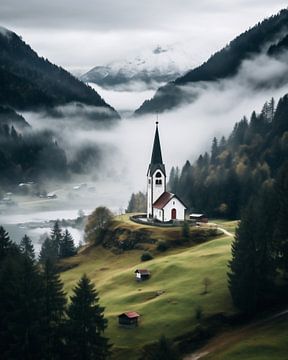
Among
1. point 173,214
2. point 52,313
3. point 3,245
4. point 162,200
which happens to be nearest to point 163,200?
point 162,200

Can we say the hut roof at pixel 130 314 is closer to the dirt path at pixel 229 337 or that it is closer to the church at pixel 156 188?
the dirt path at pixel 229 337

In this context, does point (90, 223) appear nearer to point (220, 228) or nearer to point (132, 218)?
point (132, 218)

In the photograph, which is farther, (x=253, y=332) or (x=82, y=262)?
(x=82, y=262)

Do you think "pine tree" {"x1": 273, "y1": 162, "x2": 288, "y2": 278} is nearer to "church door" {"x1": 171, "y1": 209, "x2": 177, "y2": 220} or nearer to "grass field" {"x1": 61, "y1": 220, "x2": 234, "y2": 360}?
"grass field" {"x1": 61, "y1": 220, "x2": 234, "y2": 360}

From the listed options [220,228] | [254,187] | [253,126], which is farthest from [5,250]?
[253,126]

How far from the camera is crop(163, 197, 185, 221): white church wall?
127 meters

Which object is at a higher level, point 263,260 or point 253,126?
point 253,126

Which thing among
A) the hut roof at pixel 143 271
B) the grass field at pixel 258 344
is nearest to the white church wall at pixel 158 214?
the hut roof at pixel 143 271

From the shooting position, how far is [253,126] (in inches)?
7667

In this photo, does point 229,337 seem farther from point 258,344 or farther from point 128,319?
point 128,319

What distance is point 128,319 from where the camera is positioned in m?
76.9

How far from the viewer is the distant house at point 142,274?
9681 centimetres

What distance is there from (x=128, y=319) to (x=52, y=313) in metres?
11.8

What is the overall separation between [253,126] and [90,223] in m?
74.6
